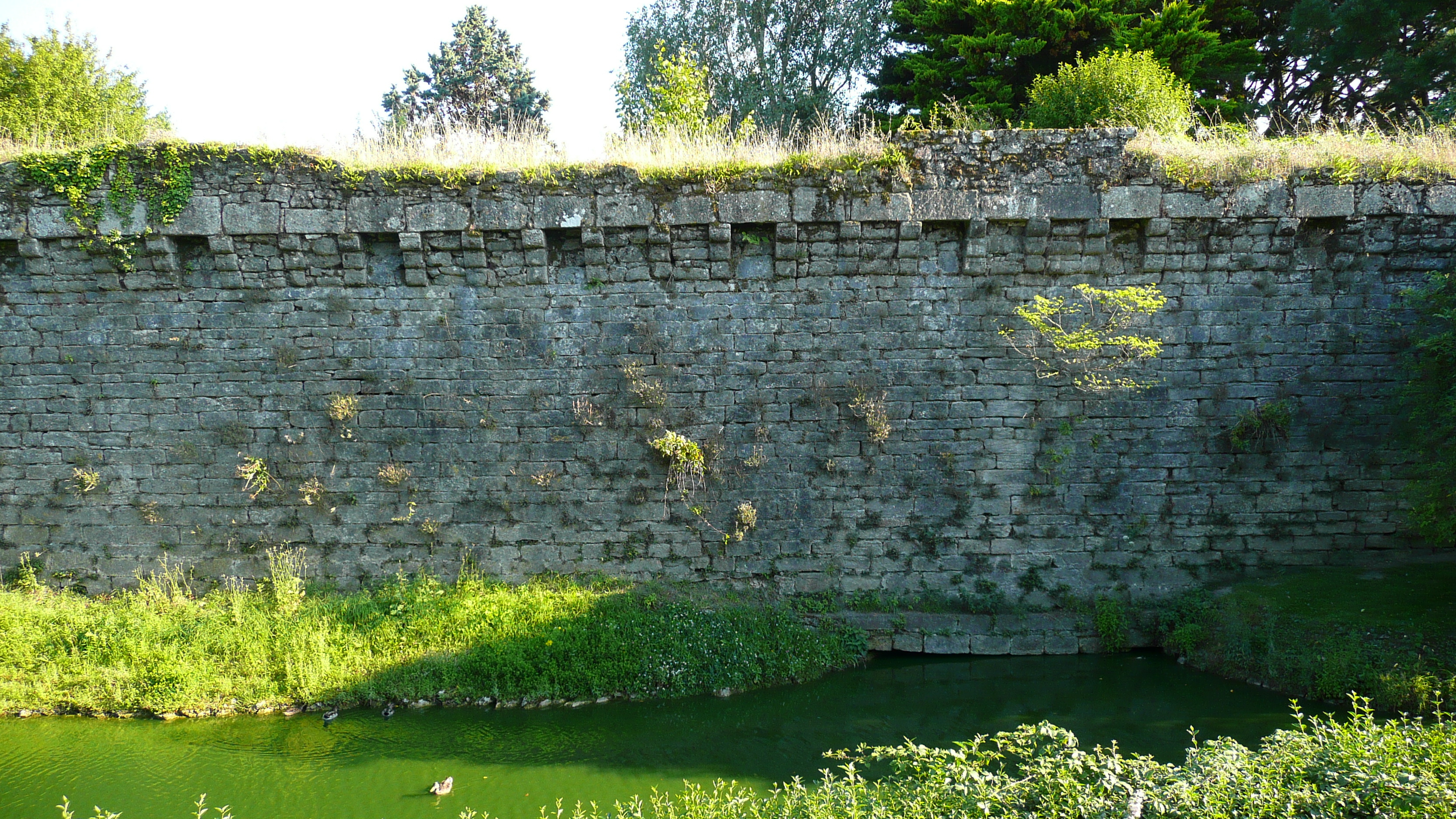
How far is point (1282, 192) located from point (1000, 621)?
4.79m

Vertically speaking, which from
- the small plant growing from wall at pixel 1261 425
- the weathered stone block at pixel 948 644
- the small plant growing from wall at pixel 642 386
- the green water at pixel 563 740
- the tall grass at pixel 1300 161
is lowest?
the green water at pixel 563 740

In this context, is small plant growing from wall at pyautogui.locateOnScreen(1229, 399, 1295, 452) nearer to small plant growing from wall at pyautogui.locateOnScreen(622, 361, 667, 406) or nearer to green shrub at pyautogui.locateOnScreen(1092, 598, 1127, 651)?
green shrub at pyautogui.locateOnScreen(1092, 598, 1127, 651)

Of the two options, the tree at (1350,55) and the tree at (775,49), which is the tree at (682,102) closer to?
the tree at (775,49)

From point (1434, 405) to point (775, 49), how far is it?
17208 mm

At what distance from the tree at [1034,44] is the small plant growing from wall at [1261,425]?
22.0ft

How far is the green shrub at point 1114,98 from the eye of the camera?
869 centimetres

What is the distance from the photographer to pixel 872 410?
7.43m

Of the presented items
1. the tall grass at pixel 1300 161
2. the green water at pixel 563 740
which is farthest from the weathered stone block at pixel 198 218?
the tall grass at pixel 1300 161

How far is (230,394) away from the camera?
24.8 feet

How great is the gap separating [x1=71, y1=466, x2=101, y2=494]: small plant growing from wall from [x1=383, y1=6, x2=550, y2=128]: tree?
23967 mm

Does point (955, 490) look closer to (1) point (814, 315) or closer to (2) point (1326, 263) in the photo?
(1) point (814, 315)

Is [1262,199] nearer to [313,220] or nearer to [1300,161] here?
[1300,161]

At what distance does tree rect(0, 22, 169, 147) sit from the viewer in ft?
41.5

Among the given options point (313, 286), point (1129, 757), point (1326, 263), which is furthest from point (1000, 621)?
point (313, 286)
